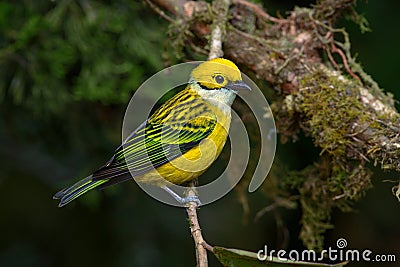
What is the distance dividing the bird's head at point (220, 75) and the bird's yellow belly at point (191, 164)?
210mm

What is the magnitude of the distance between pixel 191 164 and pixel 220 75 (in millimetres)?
476

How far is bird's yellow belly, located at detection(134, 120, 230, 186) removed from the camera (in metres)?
3.13

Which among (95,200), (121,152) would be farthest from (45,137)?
(121,152)

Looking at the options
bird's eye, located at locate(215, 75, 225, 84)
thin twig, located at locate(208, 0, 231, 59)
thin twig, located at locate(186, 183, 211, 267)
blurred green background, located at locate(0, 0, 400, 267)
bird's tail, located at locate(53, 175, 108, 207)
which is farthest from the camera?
blurred green background, located at locate(0, 0, 400, 267)

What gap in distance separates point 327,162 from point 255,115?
0.56 m

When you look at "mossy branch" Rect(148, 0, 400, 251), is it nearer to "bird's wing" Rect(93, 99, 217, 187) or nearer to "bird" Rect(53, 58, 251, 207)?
"bird" Rect(53, 58, 251, 207)

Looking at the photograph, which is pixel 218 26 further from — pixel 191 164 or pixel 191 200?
pixel 191 200

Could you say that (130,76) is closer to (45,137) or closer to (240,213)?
(45,137)

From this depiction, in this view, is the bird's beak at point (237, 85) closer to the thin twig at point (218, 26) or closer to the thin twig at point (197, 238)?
the thin twig at point (218, 26)

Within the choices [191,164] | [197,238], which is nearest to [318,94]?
[191,164]

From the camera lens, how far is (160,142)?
10.5 ft

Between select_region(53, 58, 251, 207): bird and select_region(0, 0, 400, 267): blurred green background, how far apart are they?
715 mm

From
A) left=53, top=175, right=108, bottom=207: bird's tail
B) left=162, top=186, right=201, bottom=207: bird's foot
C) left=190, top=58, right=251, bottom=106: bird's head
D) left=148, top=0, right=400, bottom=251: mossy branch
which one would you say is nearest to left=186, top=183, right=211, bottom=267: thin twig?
left=162, top=186, right=201, bottom=207: bird's foot

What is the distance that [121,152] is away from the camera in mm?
3168
